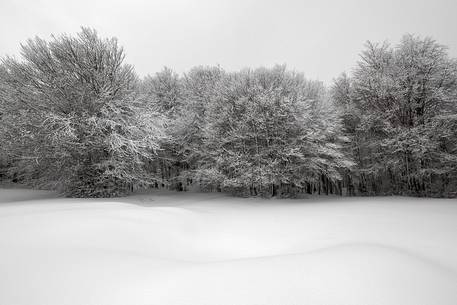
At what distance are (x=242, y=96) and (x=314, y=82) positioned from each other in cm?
975

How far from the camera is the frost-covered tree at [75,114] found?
14.0 m

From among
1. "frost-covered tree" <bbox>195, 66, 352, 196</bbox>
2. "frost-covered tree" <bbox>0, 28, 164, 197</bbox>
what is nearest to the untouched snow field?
"frost-covered tree" <bbox>0, 28, 164, 197</bbox>

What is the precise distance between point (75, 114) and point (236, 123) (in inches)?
431

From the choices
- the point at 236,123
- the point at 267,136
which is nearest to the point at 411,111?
the point at 267,136

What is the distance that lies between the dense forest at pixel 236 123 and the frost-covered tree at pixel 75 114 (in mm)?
77

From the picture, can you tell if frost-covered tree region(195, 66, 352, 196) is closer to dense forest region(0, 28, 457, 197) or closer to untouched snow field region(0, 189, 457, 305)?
dense forest region(0, 28, 457, 197)

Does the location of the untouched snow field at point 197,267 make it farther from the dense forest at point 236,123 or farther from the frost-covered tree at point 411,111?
the frost-covered tree at point 411,111

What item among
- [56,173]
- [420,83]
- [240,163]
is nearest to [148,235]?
[240,163]

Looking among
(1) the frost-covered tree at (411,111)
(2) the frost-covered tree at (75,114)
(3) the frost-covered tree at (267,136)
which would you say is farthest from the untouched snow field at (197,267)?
(1) the frost-covered tree at (411,111)

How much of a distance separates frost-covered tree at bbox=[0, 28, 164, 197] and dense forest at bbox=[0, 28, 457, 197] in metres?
0.08

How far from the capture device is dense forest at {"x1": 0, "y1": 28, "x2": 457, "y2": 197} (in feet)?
47.0

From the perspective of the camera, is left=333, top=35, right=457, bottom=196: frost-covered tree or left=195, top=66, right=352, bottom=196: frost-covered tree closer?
left=333, top=35, right=457, bottom=196: frost-covered tree

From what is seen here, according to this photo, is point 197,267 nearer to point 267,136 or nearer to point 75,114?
point 267,136

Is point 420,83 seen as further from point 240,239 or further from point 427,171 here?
point 240,239
